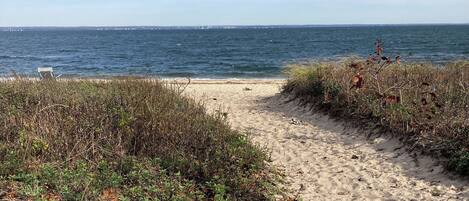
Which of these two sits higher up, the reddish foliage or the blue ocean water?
the reddish foliage

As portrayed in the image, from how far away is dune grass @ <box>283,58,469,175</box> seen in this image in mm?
7832

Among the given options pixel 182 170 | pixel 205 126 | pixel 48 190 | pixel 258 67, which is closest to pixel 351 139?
pixel 205 126

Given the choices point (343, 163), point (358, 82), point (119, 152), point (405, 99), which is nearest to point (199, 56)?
point (358, 82)

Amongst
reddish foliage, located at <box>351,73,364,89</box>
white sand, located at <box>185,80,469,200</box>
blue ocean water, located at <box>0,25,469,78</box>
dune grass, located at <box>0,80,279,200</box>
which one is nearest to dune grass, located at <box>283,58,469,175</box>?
reddish foliage, located at <box>351,73,364,89</box>

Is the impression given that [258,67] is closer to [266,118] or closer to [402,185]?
[266,118]

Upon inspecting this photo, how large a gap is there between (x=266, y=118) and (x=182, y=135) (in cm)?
548

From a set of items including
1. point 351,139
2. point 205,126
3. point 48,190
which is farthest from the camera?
point 351,139

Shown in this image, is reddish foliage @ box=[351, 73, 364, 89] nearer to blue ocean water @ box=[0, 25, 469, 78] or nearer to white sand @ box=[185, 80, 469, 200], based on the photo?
white sand @ box=[185, 80, 469, 200]

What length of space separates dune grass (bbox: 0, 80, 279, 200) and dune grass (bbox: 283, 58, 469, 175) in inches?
104

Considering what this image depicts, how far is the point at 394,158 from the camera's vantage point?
8125 millimetres

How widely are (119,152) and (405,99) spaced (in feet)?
18.7

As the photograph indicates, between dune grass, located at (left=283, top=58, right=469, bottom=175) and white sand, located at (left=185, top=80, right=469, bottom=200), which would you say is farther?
dune grass, located at (left=283, top=58, right=469, bottom=175)

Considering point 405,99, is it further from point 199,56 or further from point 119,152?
point 199,56

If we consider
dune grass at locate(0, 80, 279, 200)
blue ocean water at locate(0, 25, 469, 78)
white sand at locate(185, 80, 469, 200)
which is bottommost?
blue ocean water at locate(0, 25, 469, 78)
